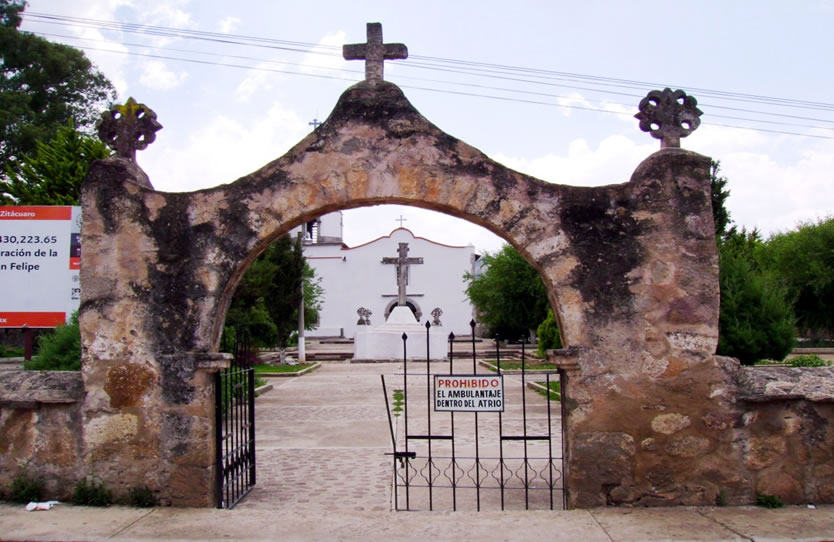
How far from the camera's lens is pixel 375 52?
616cm

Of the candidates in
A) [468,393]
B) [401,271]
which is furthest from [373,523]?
[401,271]

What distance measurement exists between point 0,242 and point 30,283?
95cm

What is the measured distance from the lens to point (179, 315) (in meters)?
5.82

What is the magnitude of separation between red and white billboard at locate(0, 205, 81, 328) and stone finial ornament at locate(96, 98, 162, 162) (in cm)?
817

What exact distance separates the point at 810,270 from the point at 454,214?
2869 centimetres

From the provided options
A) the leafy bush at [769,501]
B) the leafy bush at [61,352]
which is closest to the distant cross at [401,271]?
the leafy bush at [61,352]

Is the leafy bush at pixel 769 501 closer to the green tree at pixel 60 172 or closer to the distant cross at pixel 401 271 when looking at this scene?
the green tree at pixel 60 172

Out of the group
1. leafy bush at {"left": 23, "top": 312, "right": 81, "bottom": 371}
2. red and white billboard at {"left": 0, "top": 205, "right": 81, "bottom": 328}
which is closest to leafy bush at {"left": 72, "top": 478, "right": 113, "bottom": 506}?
leafy bush at {"left": 23, "top": 312, "right": 81, "bottom": 371}

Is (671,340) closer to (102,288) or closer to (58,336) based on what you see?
(102,288)

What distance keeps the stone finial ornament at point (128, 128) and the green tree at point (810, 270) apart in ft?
93.8

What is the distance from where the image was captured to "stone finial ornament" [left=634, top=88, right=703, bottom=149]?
5969 mm

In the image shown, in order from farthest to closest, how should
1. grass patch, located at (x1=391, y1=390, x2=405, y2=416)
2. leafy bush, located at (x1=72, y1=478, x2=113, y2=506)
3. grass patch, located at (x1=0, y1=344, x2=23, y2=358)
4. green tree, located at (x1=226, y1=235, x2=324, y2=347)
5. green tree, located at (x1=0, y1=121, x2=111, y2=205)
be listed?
grass patch, located at (x1=0, y1=344, x2=23, y2=358) < green tree, located at (x1=226, y1=235, x2=324, y2=347) < green tree, located at (x1=0, y1=121, x2=111, y2=205) < grass patch, located at (x1=391, y1=390, x2=405, y2=416) < leafy bush, located at (x1=72, y1=478, x2=113, y2=506)

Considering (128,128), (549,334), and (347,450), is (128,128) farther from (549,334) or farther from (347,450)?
(549,334)

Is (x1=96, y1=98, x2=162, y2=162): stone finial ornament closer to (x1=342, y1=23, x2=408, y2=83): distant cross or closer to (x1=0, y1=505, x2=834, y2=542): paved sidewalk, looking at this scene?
(x1=342, y1=23, x2=408, y2=83): distant cross
